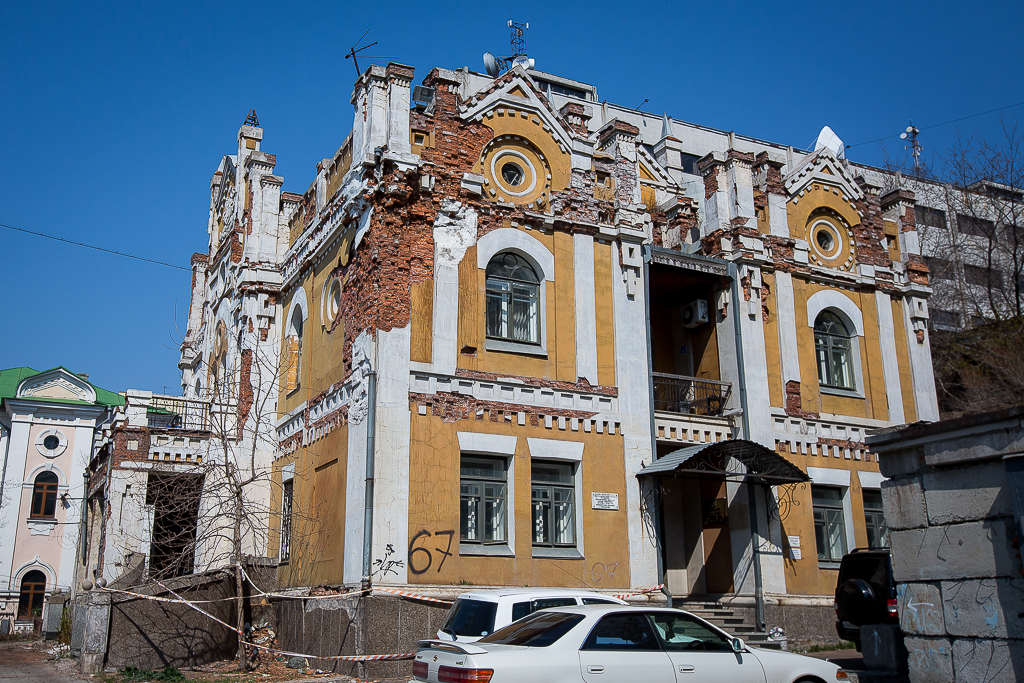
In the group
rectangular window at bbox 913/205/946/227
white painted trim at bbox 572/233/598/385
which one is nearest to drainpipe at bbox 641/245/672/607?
white painted trim at bbox 572/233/598/385

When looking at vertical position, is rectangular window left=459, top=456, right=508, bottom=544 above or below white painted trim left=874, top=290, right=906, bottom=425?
below

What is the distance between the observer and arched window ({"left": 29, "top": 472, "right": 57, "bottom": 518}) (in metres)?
37.2

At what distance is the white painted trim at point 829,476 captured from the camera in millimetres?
19547

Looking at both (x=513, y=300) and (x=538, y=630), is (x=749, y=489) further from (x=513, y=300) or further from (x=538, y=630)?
(x=538, y=630)

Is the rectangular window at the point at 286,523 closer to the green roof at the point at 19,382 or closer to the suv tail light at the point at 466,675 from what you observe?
the suv tail light at the point at 466,675

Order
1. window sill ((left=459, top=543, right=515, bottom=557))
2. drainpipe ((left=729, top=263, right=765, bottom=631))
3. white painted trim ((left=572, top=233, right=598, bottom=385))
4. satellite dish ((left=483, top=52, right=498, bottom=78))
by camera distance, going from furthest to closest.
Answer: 1. satellite dish ((left=483, top=52, right=498, bottom=78))
2. drainpipe ((left=729, top=263, right=765, bottom=631))
3. white painted trim ((left=572, top=233, right=598, bottom=385))
4. window sill ((left=459, top=543, right=515, bottom=557))

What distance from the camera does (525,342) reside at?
57.3ft

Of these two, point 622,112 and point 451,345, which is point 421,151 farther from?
point 622,112

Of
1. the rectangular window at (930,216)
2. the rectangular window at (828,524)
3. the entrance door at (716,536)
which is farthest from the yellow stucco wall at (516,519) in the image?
the rectangular window at (930,216)

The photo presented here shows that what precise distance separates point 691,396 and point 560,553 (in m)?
5.98

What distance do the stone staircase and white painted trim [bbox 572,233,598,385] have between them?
4938 millimetres

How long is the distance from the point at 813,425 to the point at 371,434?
1037 cm

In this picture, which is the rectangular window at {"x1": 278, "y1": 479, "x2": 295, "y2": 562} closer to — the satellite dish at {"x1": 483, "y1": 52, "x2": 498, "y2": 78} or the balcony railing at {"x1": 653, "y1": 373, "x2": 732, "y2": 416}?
the balcony railing at {"x1": 653, "y1": 373, "x2": 732, "y2": 416}

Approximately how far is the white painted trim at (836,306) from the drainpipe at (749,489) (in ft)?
6.92
